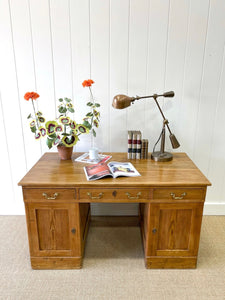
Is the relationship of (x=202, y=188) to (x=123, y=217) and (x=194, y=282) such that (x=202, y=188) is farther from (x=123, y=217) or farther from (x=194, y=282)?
(x=123, y=217)

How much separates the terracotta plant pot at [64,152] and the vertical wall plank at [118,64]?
44cm

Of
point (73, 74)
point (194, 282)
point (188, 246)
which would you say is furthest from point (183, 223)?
point (73, 74)

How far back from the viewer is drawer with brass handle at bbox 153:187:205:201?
4.75 ft

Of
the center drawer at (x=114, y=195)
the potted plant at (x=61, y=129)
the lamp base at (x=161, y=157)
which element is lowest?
the center drawer at (x=114, y=195)

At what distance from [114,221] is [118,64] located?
4.75ft

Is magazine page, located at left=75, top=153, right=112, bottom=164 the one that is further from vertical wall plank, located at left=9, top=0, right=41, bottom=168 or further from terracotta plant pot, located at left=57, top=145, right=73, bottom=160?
vertical wall plank, located at left=9, top=0, right=41, bottom=168

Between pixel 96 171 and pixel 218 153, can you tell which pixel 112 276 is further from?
pixel 218 153

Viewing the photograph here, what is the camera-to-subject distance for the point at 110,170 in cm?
155

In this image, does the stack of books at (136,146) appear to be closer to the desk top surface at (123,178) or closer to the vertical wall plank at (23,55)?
the desk top surface at (123,178)

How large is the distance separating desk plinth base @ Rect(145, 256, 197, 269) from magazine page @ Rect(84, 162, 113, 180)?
0.70 m

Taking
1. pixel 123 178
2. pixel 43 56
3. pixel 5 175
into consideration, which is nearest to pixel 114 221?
pixel 123 178

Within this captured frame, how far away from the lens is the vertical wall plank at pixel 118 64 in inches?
69.2

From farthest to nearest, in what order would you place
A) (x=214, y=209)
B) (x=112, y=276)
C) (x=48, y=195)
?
(x=214, y=209) < (x=112, y=276) < (x=48, y=195)

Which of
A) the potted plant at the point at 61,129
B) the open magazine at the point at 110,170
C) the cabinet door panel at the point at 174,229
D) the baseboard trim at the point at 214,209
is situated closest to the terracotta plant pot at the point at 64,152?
the potted plant at the point at 61,129
